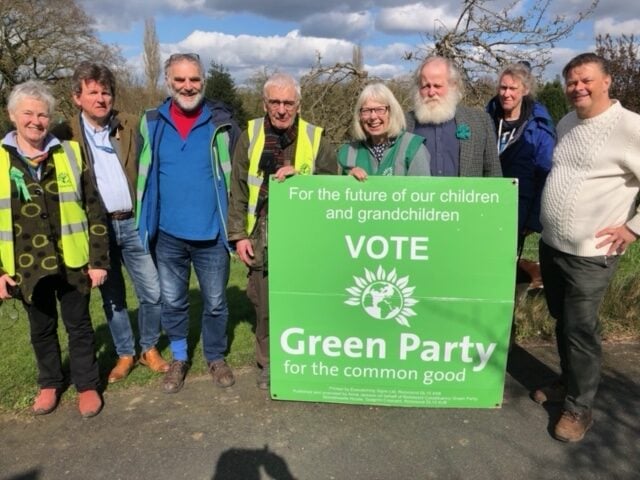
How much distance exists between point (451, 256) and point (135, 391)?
7.90ft

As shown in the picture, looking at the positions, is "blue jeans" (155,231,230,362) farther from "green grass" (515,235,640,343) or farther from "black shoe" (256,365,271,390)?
"green grass" (515,235,640,343)

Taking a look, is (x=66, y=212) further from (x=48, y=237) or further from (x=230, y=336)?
(x=230, y=336)

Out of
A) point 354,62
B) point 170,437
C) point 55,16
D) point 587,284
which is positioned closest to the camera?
point 587,284

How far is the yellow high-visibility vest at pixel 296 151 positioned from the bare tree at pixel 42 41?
75.6 feet

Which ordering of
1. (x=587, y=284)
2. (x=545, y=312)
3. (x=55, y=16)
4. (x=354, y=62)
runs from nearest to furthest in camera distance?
(x=587, y=284)
(x=545, y=312)
(x=354, y=62)
(x=55, y=16)

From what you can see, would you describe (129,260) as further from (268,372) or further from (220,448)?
(220,448)

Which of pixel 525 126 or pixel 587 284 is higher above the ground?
pixel 525 126

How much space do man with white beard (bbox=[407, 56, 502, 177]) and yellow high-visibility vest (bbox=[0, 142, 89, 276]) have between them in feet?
6.99

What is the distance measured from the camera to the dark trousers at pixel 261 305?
12.2 ft

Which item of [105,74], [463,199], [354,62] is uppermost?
[354,62]

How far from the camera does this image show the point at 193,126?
356 cm

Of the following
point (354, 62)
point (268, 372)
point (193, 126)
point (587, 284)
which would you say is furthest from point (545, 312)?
point (354, 62)

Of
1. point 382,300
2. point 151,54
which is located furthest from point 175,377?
point 151,54

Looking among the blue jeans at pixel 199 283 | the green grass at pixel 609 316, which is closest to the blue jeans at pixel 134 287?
the blue jeans at pixel 199 283
